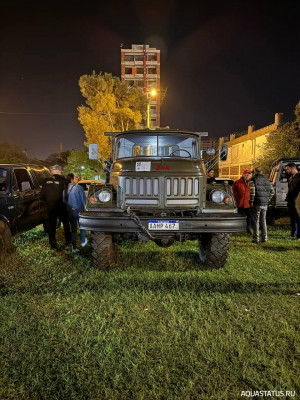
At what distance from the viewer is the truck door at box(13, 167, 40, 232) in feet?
20.2

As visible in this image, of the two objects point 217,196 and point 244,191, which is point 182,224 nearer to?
point 217,196

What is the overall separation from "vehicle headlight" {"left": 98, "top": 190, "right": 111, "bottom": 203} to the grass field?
1243mm

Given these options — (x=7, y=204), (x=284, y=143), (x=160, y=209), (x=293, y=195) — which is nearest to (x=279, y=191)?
(x=293, y=195)

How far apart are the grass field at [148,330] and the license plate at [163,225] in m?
0.84

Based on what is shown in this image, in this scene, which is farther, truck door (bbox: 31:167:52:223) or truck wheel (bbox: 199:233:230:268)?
truck door (bbox: 31:167:52:223)

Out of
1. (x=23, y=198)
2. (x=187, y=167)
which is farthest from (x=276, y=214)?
(x=23, y=198)

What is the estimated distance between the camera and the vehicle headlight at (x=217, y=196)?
486 centimetres

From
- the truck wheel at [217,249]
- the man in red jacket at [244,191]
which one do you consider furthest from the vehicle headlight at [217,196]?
the man in red jacket at [244,191]

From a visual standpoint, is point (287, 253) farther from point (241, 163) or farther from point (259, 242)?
point (241, 163)

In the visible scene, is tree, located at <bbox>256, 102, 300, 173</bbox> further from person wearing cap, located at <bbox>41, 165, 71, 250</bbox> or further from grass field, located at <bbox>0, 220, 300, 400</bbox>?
person wearing cap, located at <bbox>41, 165, 71, 250</bbox>

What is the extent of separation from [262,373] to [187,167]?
313 centimetres

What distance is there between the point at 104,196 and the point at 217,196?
6.29ft

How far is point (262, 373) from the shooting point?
2.42 meters

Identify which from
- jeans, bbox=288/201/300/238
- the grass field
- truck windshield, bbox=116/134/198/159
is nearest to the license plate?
the grass field
